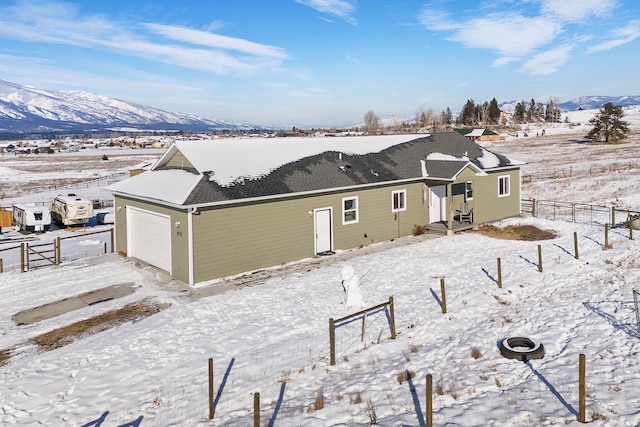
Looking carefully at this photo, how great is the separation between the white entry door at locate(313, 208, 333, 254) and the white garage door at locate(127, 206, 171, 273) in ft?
19.6

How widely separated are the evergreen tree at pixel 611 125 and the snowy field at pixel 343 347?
203 ft

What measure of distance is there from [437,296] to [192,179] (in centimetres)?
A: 1000

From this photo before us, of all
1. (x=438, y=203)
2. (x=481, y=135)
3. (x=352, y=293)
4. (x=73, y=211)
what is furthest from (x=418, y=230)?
(x=481, y=135)

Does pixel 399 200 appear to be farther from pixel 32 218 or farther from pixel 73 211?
pixel 32 218

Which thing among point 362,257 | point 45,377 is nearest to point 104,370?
point 45,377

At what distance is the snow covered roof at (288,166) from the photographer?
18.5 m

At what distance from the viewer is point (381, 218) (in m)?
23.0

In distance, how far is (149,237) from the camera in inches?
779

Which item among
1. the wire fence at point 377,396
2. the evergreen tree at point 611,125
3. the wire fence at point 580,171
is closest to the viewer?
the wire fence at point 377,396

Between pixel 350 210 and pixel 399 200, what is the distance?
324 cm

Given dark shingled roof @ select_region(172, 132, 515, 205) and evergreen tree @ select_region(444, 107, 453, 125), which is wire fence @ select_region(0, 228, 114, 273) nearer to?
dark shingled roof @ select_region(172, 132, 515, 205)

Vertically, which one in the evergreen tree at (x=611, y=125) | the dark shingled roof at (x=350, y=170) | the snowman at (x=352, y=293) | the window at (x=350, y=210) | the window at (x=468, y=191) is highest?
the evergreen tree at (x=611, y=125)

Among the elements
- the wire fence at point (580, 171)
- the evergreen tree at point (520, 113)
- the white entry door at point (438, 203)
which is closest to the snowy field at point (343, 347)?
the white entry door at point (438, 203)

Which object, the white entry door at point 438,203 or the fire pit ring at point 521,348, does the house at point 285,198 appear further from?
the fire pit ring at point 521,348
